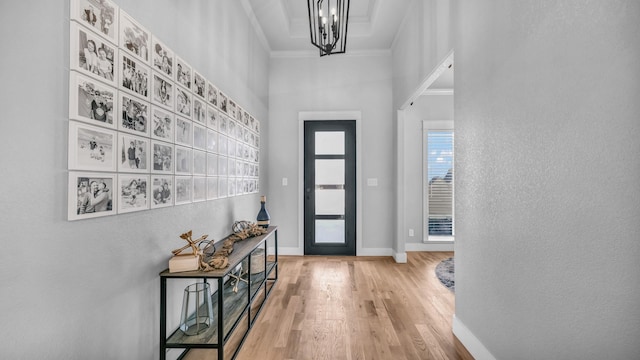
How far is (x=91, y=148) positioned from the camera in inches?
44.5

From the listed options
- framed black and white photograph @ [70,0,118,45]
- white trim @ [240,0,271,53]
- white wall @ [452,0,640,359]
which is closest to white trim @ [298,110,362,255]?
white trim @ [240,0,271,53]

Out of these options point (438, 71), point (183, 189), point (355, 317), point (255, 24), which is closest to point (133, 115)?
point (183, 189)

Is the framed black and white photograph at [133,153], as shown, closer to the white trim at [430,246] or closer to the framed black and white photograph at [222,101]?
the framed black and white photograph at [222,101]

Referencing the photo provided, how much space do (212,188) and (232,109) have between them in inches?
34.4

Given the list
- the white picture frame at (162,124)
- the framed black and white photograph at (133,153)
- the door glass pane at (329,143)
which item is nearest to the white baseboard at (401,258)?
the door glass pane at (329,143)

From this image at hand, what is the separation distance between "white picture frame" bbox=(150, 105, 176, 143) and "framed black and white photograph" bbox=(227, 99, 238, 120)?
0.93 meters

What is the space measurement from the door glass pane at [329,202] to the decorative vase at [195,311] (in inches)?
106

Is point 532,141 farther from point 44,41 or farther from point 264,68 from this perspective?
point 264,68

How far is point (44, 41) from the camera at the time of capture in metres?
0.95

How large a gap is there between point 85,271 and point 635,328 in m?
1.90

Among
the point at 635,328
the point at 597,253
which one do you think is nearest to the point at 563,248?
the point at 597,253

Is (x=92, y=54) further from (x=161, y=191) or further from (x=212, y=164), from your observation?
(x=212, y=164)

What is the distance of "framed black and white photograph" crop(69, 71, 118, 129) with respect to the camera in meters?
1.05

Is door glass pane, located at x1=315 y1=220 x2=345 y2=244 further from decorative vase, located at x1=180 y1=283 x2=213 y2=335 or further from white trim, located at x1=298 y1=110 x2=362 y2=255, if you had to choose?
decorative vase, located at x1=180 y1=283 x2=213 y2=335
